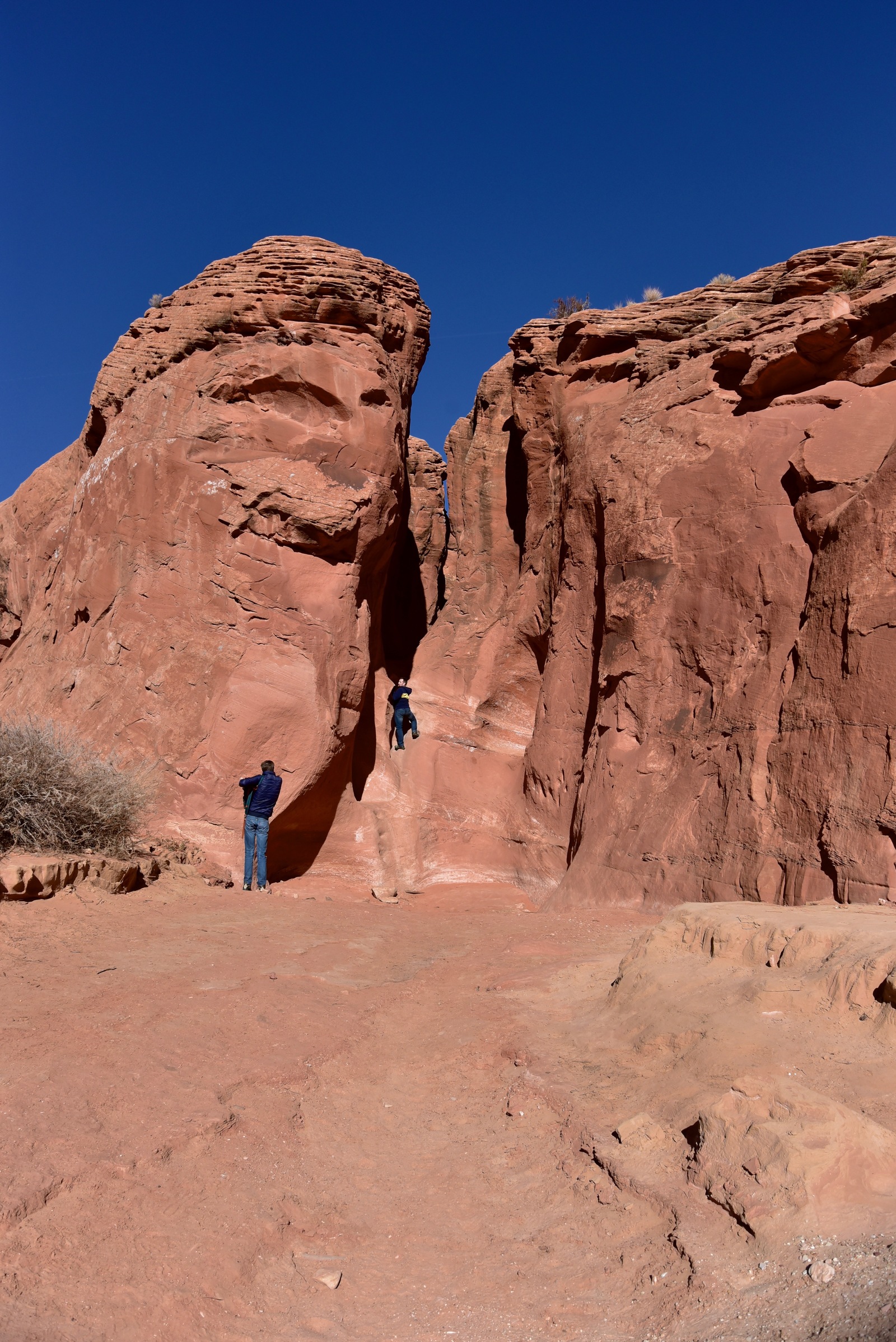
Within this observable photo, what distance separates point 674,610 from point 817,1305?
9.47 meters

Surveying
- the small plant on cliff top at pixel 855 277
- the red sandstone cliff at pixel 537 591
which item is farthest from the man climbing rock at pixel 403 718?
the small plant on cliff top at pixel 855 277

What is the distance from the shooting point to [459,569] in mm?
18344

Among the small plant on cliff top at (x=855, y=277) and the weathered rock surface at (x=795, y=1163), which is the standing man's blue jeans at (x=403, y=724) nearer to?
the small plant on cliff top at (x=855, y=277)

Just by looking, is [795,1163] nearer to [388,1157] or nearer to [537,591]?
[388,1157]

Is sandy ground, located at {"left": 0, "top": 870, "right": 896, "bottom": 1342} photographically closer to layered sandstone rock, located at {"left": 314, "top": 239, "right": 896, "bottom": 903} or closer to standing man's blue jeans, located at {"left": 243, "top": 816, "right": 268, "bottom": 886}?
layered sandstone rock, located at {"left": 314, "top": 239, "right": 896, "bottom": 903}

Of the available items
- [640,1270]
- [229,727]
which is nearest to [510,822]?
[229,727]

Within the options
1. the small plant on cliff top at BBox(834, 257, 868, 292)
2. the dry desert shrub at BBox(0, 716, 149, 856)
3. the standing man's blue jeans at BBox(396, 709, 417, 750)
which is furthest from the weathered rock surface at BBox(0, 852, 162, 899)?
the small plant on cliff top at BBox(834, 257, 868, 292)

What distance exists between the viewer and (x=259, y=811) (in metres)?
11.1

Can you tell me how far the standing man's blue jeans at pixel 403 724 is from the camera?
14.7 m

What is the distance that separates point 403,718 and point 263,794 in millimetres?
4040

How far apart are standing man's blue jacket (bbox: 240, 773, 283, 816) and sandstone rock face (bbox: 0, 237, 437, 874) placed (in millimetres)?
650

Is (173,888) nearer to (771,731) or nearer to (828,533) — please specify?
(771,731)

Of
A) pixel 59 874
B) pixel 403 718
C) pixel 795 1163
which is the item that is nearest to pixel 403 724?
pixel 403 718

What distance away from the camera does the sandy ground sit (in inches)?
110
